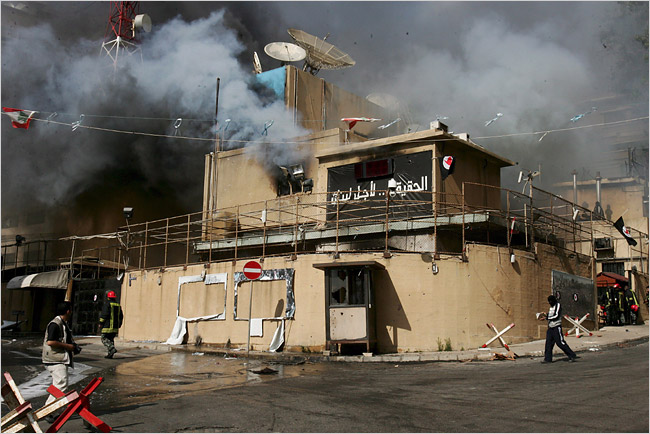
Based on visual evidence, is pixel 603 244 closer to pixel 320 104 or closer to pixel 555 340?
pixel 320 104

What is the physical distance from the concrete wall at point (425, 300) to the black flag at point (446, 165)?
4.47m

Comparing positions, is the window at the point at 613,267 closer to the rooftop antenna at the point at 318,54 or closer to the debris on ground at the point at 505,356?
the debris on ground at the point at 505,356

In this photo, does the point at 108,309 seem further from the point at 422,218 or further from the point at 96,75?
the point at 96,75

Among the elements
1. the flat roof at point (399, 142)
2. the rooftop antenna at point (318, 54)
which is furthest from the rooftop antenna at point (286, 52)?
the flat roof at point (399, 142)

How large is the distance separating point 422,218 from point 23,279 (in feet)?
60.1

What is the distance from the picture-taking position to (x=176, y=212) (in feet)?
117

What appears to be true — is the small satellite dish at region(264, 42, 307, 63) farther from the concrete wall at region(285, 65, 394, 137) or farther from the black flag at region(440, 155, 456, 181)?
the black flag at region(440, 155, 456, 181)

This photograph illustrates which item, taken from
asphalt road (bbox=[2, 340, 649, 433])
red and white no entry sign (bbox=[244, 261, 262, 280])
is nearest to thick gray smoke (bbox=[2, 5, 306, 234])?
red and white no entry sign (bbox=[244, 261, 262, 280])

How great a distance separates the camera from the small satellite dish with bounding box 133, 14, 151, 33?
2915 centimetres

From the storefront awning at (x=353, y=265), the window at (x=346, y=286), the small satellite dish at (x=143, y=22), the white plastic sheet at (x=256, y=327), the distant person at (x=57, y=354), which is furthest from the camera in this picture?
the small satellite dish at (x=143, y=22)

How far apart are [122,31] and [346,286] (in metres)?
22.3

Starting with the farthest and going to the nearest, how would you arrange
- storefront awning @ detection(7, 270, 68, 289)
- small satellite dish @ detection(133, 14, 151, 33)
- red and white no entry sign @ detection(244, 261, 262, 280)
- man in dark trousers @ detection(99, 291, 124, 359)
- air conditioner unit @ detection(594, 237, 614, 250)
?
small satellite dish @ detection(133, 14, 151, 33)
air conditioner unit @ detection(594, 237, 614, 250)
storefront awning @ detection(7, 270, 68, 289)
red and white no entry sign @ detection(244, 261, 262, 280)
man in dark trousers @ detection(99, 291, 124, 359)

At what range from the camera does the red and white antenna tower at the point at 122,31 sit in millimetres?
30781

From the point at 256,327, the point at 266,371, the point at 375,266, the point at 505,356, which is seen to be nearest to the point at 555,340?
the point at 505,356
